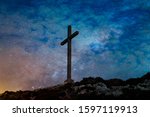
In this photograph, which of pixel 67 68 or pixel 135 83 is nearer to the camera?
pixel 135 83

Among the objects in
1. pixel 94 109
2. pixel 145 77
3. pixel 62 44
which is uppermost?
pixel 62 44

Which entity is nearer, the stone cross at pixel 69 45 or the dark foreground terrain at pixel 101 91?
the dark foreground terrain at pixel 101 91

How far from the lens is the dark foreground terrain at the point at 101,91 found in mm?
19730

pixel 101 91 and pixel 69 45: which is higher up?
pixel 69 45

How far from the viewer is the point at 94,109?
15.0 meters

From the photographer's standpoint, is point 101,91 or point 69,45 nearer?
point 101,91

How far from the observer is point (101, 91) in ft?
69.5

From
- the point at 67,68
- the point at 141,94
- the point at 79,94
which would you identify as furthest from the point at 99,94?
the point at 67,68

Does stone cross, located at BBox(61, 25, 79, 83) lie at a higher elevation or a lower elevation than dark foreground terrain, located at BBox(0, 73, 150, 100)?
higher

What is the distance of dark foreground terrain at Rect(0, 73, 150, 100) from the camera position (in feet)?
64.7

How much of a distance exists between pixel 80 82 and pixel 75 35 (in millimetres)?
4579

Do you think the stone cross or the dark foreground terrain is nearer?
the dark foreground terrain

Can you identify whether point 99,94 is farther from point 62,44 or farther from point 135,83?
point 62,44

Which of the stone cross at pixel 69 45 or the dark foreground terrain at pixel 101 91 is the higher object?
the stone cross at pixel 69 45
